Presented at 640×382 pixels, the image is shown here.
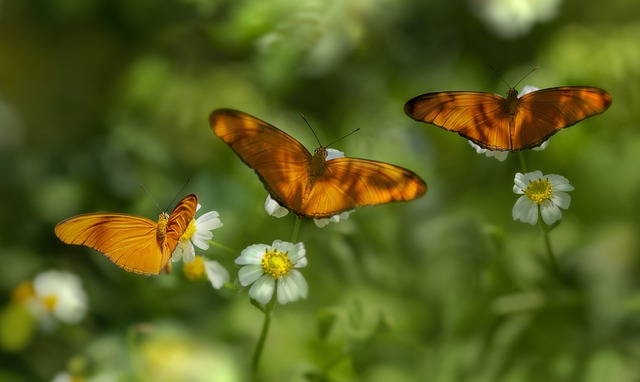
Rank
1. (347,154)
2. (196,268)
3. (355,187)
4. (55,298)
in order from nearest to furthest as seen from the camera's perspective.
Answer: (355,187), (196,268), (347,154), (55,298)

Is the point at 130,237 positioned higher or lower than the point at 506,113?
lower

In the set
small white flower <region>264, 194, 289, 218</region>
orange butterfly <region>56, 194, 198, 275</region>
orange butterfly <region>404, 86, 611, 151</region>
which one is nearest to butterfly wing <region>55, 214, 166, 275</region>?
orange butterfly <region>56, 194, 198, 275</region>

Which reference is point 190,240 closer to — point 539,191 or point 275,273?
point 275,273

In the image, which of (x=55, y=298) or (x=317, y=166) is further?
(x=55, y=298)

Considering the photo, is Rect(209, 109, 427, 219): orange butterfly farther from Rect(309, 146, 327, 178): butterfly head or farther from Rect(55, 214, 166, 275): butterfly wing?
Rect(55, 214, 166, 275): butterfly wing

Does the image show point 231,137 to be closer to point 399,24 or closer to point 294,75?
point 294,75

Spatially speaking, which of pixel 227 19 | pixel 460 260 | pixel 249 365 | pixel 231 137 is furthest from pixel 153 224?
pixel 227 19

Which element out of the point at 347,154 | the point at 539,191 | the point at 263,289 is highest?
the point at 347,154

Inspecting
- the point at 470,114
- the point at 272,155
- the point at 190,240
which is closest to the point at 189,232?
the point at 190,240

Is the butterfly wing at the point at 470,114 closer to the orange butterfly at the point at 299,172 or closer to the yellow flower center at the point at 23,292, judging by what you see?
the orange butterfly at the point at 299,172
